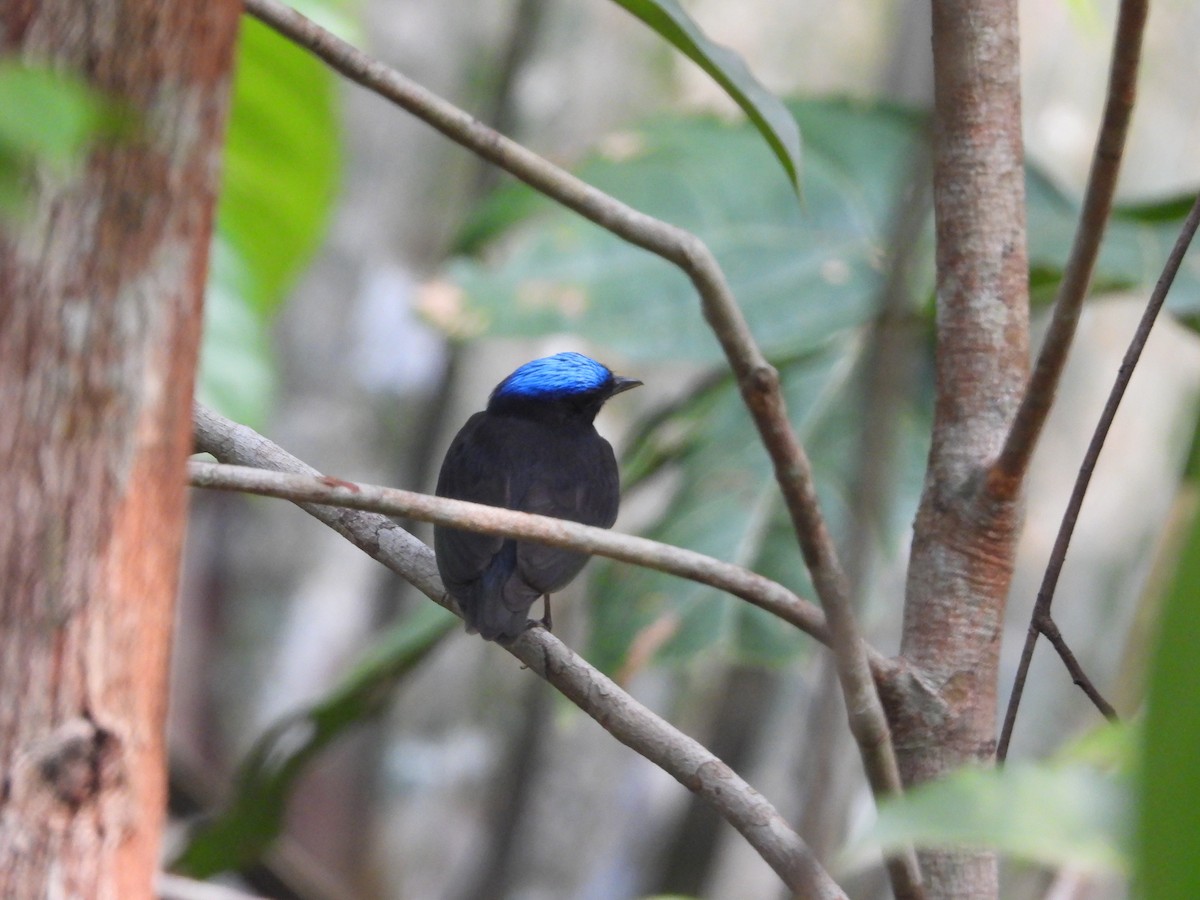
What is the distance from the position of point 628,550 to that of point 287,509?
219 inches

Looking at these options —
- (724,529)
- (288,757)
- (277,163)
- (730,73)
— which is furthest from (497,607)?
(277,163)

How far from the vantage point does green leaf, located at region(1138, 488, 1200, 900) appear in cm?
47

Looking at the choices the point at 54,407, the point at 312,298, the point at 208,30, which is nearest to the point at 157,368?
the point at 54,407

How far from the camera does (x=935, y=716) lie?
60.2 inches

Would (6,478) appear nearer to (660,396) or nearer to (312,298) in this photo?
(660,396)

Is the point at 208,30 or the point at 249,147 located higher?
the point at 249,147

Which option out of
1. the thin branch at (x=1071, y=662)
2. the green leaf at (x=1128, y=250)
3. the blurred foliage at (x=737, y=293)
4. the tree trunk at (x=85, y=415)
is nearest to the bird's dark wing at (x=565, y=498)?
the blurred foliage at (x=737, y=293)

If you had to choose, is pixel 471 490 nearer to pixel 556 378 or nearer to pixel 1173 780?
pixel 556 378

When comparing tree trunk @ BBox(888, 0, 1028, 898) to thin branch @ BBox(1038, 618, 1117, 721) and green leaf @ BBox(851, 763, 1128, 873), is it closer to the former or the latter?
thin branch @ BBox(1038, 618, 1117, 721)

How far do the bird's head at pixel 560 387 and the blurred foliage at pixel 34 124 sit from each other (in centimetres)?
238

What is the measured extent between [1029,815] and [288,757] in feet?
10.2

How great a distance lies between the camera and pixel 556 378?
310cm

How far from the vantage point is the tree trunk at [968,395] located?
61.1 inches

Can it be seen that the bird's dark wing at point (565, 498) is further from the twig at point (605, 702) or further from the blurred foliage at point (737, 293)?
the blurred foliage at point (737, 293)
